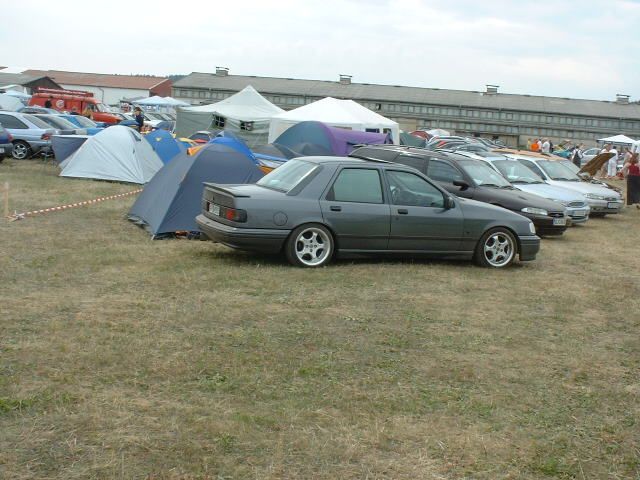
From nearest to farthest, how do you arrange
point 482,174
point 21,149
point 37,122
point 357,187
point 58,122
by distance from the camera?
1. point 357,187
2. point 482,174
3. point 21,149
4. point 37,122
5. point 58,122

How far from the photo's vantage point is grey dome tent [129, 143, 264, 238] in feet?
39.8

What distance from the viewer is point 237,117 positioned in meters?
32.0

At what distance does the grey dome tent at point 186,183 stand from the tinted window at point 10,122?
42.7 ft

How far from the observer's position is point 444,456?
460cm

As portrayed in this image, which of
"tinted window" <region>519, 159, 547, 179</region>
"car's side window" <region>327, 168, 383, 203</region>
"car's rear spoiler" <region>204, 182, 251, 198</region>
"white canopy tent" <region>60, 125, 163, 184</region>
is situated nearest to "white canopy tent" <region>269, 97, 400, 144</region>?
"white canopy tent" <region>60, 125, 163, 184</region>

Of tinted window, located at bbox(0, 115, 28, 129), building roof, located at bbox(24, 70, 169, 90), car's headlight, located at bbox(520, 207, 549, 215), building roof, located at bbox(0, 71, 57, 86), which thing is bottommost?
car's headlight, located at bbox(520, 207, 549, 215)

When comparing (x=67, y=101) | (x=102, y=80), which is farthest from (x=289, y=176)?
(x=102, y=80)

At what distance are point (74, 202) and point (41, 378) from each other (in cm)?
1103

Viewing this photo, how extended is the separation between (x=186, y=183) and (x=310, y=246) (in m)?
2.97

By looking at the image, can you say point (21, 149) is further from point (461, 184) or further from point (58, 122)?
point (461, 184)

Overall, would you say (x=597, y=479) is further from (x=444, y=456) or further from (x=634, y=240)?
(x=634, y=240)

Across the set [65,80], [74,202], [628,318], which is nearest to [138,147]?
[74,202]

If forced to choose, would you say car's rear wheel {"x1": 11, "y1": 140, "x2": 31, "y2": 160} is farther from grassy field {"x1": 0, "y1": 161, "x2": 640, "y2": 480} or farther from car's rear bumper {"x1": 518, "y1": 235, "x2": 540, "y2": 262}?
car's rear bumper {"x1": 518, "y1": 235, "x2": 540, "y2": 262}

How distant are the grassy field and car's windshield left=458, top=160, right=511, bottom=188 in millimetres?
4974
